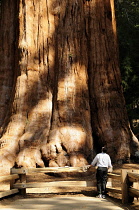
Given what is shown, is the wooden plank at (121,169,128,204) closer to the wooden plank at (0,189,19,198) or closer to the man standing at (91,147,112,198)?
the man standing at (91,147,112,198)

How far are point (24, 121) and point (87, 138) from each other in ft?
7.92

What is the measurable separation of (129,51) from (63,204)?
1684cm

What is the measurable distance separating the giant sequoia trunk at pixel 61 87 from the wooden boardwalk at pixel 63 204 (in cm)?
250

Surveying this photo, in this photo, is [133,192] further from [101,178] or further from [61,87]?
[61,87]

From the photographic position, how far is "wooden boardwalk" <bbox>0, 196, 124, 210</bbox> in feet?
25.2

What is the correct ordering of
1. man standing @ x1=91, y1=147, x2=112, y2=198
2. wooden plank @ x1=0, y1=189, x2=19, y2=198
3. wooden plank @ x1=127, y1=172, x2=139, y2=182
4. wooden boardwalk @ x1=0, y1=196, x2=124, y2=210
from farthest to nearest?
man standing @ x1=91, y1=147, x2=112, y2=198 < wooden plank @ x1=0, y1=189, x2=19, y2=198 < wooden plank @ x1=127, y1=172, x2=139, y2=182 < wooden boardwalk @ x1=0, y1=196, x2=124, y2=210

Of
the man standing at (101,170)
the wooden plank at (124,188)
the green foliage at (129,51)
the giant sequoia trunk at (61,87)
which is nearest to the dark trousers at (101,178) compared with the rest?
the man standing at (101,170)

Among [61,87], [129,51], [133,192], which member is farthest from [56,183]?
[129,51]

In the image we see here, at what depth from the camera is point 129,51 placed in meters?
23.2

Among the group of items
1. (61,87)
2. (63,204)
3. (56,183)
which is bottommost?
(63,204)

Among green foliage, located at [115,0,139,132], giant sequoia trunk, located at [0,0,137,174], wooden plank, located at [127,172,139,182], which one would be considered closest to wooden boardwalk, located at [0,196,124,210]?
wooden plank, located at [127,172,139,182]

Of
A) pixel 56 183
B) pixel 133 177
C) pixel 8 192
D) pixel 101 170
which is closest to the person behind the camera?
pixel 133 177

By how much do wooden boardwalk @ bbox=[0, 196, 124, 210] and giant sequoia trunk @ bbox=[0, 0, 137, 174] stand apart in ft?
8.20

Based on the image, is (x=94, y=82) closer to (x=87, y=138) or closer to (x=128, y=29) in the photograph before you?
(x=87, y=138)
